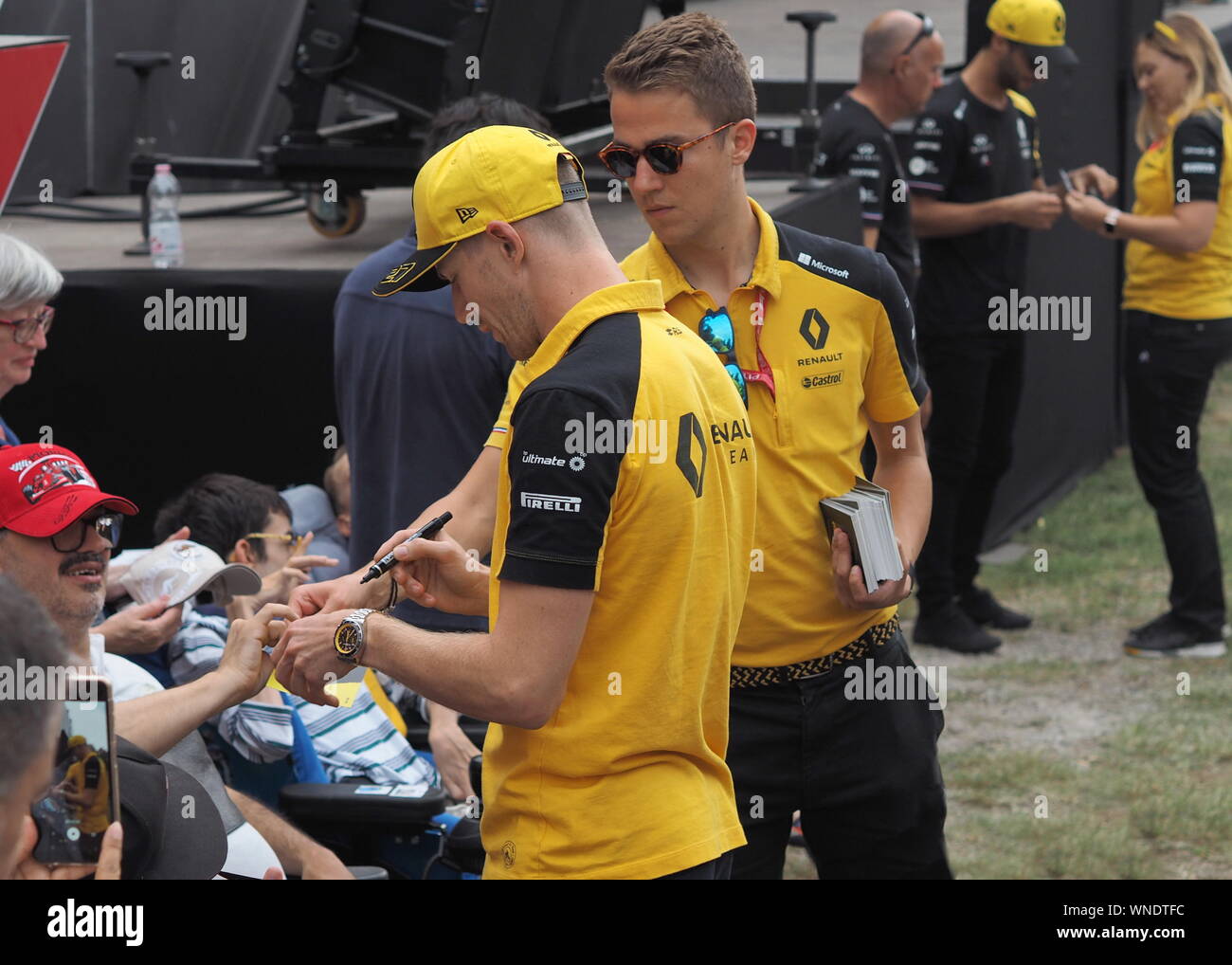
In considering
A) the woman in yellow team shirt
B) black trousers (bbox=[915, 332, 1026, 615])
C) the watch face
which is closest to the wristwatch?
the watch face

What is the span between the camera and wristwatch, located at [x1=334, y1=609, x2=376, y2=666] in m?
2.34

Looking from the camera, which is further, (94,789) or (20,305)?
(20,305)

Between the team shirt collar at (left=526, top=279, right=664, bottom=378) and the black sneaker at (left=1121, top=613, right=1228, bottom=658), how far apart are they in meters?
4.75

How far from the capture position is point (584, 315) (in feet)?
7.48

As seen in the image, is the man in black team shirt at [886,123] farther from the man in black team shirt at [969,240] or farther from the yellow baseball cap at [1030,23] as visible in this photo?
the yellow baseball cap at [1030,23]

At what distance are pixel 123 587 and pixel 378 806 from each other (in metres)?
0.84

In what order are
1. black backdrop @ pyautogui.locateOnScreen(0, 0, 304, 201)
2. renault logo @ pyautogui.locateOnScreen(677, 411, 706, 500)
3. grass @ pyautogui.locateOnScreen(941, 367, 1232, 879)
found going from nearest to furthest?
renault logo @ pyautogui.locateOnScreen(677, 411, 706, 500), grass @ pyautogui.locateOnScreen(941, 367, 1232, 879), black backdrop @ pyautogui.locateOnScreen(0, 0, 304, 201)

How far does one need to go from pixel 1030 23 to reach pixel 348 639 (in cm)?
495

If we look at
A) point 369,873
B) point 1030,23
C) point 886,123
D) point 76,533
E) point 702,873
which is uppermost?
point 1030,23

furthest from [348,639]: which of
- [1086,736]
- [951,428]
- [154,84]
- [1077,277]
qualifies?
[154,84]

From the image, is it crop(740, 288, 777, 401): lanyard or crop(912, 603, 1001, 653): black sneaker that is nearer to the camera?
crop(740, 288, 777, 401): lanyard

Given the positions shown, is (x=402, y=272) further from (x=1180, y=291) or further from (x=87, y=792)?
(x=1180, y=291)

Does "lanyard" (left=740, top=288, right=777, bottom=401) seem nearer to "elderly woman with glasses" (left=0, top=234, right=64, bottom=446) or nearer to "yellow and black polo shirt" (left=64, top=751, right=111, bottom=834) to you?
"yellow and black polo shirt" (left=64, top=751, right=111, bottom=834)
